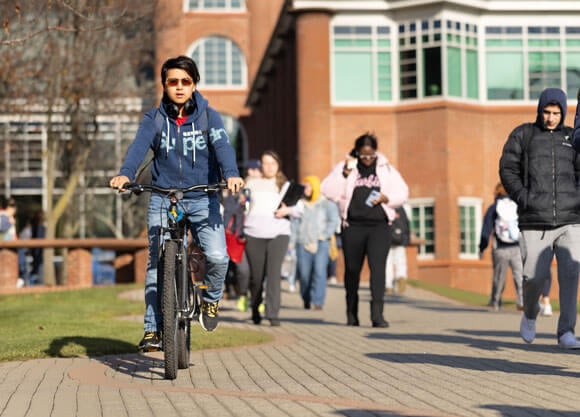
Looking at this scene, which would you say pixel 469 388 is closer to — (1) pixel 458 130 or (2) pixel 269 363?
(2) pixel 269 363

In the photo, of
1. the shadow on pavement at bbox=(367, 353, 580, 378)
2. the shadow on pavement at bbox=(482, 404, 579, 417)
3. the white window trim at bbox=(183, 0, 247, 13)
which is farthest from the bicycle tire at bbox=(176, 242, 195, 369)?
the white window trim at bbox=(183, 0, 247, 13)

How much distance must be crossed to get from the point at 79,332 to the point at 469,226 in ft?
90.2

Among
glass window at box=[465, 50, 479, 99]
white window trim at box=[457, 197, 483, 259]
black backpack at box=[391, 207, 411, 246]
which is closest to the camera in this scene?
black backpack at box=[391, 207, 411, 246]

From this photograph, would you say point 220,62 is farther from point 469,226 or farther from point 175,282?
point 175,282

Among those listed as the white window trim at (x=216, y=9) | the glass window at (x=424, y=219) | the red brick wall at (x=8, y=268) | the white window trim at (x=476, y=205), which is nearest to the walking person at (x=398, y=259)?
the red brick wall at (x=8, y=268)

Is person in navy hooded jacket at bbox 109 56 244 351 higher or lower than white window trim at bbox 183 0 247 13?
lower

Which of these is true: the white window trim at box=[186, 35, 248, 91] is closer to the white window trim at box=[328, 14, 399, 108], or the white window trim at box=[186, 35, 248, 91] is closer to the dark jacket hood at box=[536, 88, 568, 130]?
the white window trim at box=[328, 14, 399, 108]

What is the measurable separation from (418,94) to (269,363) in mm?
30379

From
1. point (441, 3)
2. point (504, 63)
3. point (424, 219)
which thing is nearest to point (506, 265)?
point (424, 219)

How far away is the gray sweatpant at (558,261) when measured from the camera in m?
11.5

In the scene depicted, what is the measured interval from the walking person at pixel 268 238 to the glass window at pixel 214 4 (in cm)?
4892

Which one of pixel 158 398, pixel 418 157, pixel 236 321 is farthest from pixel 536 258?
pixel 418 157

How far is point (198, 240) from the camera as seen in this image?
382 inches

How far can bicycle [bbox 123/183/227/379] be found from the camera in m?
8.95
